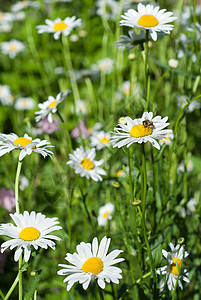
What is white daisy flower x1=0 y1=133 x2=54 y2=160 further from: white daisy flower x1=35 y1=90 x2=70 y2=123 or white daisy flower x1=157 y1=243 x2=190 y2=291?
white daisy flower x1=157 y1=243 x2=190 y2=291

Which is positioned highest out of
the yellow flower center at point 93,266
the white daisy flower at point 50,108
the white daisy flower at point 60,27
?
the white daisy flower at point 60,27

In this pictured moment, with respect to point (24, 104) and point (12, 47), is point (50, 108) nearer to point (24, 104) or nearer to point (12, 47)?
point (24, 104)

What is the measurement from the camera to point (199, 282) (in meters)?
0.81

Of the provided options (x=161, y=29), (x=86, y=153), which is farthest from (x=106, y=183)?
(x=161, y=29)

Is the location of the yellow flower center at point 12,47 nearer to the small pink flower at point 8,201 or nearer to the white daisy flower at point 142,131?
the small pink flower at point 8,201

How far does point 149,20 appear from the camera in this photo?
26.2 inches

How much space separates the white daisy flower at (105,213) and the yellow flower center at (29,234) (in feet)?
1.30

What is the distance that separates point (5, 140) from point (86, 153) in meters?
0.27

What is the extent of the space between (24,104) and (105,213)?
3.30 feet

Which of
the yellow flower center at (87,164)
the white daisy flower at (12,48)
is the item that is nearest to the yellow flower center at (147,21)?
the yellow flower center at (87,164)

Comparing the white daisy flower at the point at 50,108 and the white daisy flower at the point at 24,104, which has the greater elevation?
the white daisy flower at the point at 50,108

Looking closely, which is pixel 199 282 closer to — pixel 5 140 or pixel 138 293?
pixel 138 293

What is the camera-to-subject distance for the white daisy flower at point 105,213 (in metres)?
0.92

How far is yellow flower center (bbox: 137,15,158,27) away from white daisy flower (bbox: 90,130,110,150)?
1.15ft
